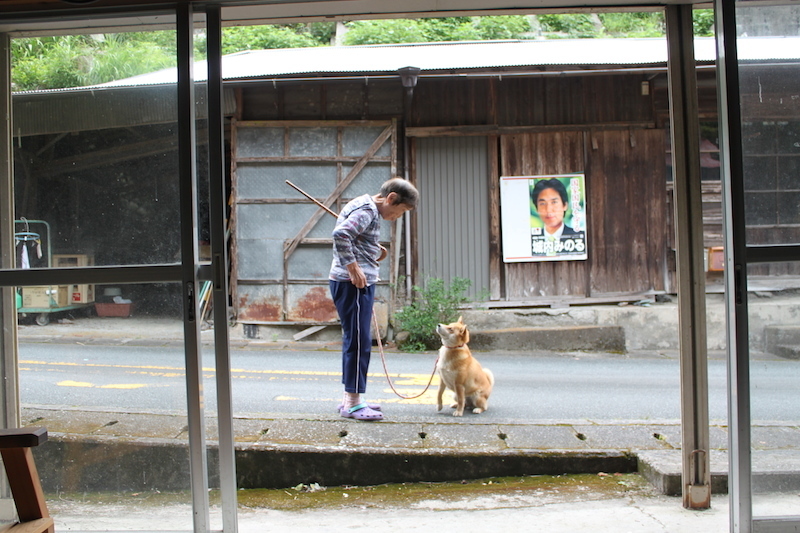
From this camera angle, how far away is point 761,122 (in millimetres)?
2729

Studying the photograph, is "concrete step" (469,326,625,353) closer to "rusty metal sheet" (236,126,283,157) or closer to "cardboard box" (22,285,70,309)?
"rusty metal sheet" (236,126,283,157)

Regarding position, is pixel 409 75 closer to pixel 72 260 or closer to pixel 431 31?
pixel 72 260

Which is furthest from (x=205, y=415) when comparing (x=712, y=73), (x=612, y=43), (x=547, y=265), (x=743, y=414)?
(x=612, y=43)

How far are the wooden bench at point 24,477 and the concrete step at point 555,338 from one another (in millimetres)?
7086

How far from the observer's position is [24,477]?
2330 millimetres

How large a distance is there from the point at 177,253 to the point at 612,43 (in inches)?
362

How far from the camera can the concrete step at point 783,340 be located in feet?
9.02

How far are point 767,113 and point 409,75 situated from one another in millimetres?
5968

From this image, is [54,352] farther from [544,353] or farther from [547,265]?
[547,265]

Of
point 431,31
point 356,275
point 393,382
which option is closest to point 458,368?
point 356,275

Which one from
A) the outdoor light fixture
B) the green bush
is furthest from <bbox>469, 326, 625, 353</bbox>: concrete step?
the outdoor light fixture

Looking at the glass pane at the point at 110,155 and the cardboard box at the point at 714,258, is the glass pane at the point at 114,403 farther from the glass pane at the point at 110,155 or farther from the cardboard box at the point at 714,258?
the cardboard box at the point at 714,258

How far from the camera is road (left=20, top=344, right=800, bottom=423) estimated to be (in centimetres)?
288

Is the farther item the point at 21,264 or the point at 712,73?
the point at 712,73
